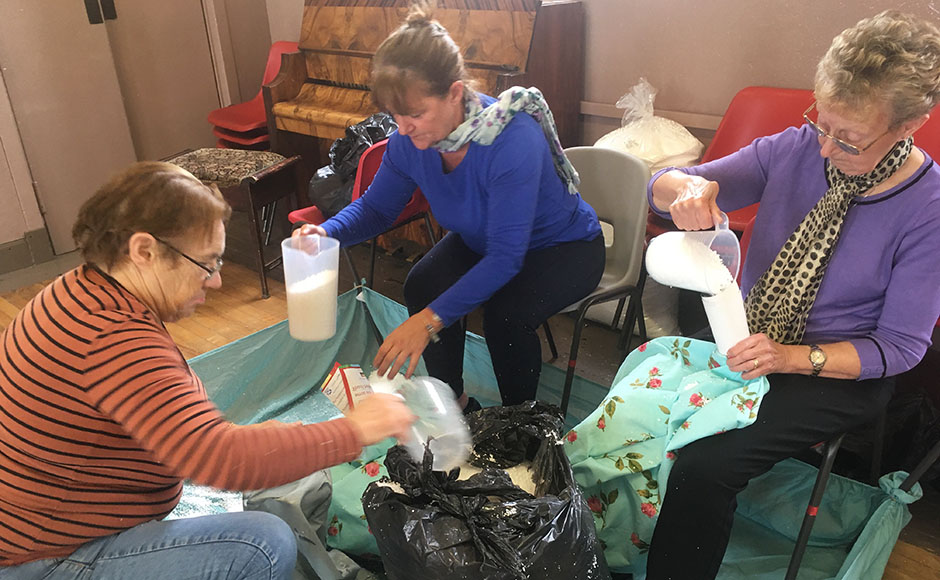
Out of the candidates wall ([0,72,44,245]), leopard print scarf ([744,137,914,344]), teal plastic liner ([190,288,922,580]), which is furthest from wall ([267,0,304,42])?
leopard print scarf ([744,137,914,344])

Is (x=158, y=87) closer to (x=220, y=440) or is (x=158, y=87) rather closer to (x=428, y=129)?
(x=428, y=129)

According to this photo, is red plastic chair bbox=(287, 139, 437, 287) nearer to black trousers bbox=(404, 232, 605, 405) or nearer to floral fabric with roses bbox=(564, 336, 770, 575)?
black trousers bbox=(404, 232, 605, 405)

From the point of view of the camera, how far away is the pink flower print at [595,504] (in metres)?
1.50

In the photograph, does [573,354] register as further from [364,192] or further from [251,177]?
[251,177]

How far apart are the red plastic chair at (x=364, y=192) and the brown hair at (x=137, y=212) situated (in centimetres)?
108

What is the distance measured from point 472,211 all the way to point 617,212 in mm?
513

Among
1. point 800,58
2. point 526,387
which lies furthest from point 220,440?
point 800,58

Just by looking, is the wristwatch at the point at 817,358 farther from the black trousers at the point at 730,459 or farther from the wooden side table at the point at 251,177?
the wooden side table at the point at 251,177

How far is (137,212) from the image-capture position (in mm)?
981

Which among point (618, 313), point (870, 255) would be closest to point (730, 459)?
point (870, 255)

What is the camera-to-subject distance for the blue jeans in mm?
1009

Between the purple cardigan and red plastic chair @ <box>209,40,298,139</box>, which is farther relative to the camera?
red plastic chair @ <box>209,40,298,139</box>

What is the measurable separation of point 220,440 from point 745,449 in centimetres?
91

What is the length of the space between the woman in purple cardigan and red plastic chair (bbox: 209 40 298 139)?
9.11ft
